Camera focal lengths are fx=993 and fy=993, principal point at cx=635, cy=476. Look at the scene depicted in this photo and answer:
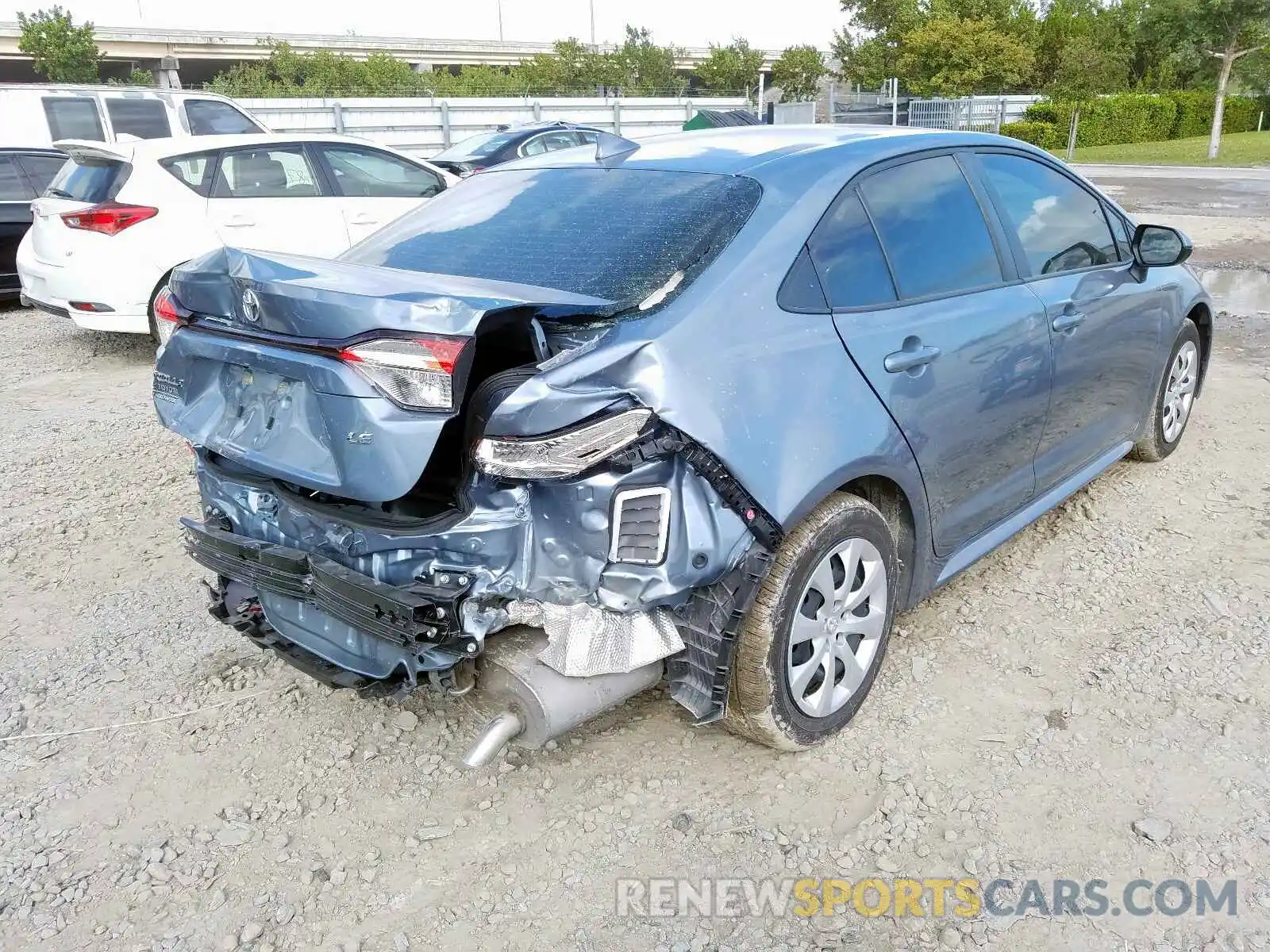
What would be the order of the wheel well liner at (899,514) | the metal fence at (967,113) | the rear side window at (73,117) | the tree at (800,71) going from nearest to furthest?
the wheel well liner at (899,514) → the rear side window at (73,117) → the metal fence at (967,113) → the tree at (800,71)

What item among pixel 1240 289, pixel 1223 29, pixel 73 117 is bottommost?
pixel 1240 289

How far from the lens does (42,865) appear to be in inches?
101

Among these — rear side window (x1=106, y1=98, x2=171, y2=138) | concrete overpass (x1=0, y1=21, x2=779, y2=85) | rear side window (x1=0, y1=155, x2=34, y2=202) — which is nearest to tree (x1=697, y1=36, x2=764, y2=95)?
concrete overpass (x1=0, y1=21, x2=779, y2=85)

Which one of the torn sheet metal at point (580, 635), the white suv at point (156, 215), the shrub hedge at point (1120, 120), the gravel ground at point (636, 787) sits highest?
the white suv at point (156, 215)

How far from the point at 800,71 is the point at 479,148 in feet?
167

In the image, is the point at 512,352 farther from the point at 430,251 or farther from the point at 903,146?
the point at 903,146

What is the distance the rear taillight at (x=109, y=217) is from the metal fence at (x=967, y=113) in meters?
28.6

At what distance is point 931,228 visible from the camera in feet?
10.4

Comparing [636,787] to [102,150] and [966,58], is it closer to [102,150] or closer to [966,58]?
[102,150]

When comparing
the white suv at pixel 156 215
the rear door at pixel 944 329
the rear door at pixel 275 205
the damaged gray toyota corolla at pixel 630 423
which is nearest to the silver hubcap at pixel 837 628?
the damaged gray toyota corolla at pixel 630 423

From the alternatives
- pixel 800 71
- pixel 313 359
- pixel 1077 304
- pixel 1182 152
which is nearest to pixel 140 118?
pixel 313 359

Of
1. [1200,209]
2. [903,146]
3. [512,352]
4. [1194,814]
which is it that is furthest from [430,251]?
[1200,209]

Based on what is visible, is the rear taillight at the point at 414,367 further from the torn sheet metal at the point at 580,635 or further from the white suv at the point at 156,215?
the white suv at the point at 156,215

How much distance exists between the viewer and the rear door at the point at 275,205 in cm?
767
